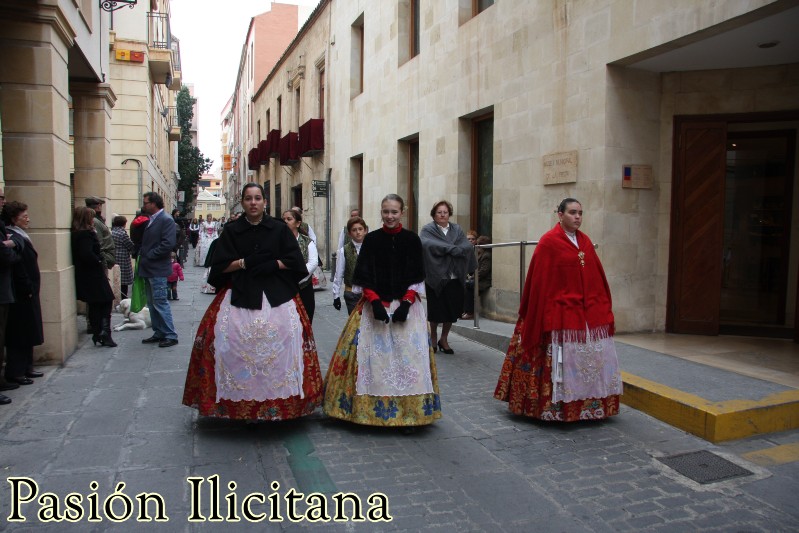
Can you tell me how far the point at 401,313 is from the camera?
190 inches

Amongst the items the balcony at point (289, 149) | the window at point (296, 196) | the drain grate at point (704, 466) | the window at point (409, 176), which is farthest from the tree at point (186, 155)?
the drain grate at point (704, 466)

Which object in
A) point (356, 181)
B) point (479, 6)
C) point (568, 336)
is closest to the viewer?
point (568, 336)

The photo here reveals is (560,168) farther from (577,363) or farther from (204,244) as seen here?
(204,244)

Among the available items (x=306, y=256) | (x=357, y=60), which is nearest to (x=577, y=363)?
(x=306, y=256)

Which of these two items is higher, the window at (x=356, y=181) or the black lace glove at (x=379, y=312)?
the window at (x=356, y=181)

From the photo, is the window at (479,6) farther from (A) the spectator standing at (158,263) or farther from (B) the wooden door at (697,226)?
(A) the spectator standing at (158,263)

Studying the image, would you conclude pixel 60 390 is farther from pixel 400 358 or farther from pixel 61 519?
pixel 400 358

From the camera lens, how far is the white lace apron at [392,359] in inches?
190

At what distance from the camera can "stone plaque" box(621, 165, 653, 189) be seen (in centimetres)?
782

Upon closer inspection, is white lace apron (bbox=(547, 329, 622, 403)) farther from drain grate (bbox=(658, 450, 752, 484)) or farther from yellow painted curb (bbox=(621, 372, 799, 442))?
drain grate (bbox=(658, 450, 752, 484))

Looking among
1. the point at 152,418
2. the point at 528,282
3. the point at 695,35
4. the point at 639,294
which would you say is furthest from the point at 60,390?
the point at 695,35

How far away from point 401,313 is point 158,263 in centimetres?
448

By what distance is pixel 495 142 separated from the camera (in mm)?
10047

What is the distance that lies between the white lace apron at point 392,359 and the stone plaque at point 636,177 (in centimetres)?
413
